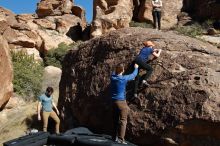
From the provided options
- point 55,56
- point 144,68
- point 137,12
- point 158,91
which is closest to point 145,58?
point 144,68

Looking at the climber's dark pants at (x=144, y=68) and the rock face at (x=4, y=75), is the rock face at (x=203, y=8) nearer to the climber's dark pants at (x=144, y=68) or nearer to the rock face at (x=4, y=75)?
the rock face at (x=4, y=75)

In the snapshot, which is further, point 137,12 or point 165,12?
point 137,12

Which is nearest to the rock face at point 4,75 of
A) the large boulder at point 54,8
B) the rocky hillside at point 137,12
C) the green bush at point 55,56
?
the green bush at point 55,56

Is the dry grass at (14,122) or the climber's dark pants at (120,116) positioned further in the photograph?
the dry grass at (14,122)

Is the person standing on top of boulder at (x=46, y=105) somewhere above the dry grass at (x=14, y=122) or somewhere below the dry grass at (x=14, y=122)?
above

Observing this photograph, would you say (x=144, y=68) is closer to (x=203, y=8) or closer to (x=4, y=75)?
(x=4, y=75)

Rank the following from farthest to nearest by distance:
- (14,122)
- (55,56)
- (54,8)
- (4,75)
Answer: (54,8) → (55,56) → (4,75) → (14,122)

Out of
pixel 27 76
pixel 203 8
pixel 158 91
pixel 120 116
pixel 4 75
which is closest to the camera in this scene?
pixel 120 116

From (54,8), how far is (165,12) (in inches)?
372

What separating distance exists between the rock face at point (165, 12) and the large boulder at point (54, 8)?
6007 millimetres

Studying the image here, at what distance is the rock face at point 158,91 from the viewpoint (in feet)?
31.3

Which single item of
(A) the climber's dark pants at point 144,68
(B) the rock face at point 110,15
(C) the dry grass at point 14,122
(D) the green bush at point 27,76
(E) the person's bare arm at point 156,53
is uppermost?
(B) the rock face at point 110,15

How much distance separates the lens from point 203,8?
94.9 feet


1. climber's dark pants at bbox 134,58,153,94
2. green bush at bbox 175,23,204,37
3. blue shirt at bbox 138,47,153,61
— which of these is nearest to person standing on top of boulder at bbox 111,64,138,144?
climber's dark pants at bbox 134,58,153,94
